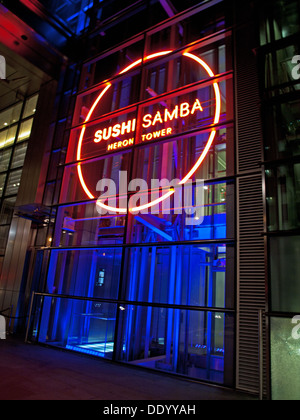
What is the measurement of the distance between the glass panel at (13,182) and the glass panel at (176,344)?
766 cm

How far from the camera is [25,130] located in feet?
42.3

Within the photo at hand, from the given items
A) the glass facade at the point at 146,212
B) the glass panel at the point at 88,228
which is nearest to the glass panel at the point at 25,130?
the glass facade at the point at 146,212

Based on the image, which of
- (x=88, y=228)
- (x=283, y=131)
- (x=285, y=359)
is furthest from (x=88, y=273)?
(x=283, y=131)

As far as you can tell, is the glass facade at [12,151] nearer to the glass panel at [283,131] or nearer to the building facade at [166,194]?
the building facade at [166,194]

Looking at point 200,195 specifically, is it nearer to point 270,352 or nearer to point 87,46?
point 270,352

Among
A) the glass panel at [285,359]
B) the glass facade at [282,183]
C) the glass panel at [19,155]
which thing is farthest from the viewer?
the glass panel at [19,155]

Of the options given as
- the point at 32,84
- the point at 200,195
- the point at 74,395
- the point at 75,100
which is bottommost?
the point at 74,395

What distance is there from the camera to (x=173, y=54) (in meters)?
7.68

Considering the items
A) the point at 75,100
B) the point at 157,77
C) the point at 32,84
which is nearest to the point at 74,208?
the point at 75,100

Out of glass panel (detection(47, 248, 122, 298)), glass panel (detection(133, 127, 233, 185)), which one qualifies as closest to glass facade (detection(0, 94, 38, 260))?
glass panel (detection(47, 248, 122, 298))

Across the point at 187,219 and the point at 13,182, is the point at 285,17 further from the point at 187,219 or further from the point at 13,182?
the point at 13,182

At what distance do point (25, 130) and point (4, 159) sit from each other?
1686 mm

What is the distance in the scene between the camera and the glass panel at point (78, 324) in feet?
26.6

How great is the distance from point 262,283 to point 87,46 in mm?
9079
